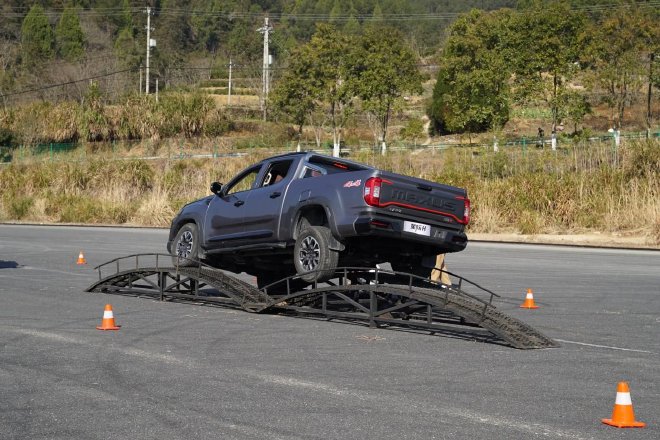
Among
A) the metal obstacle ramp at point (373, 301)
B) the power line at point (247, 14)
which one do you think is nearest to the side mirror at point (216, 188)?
the metal obstacle ramp at point (373, 301)

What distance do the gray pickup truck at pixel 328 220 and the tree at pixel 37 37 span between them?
112m

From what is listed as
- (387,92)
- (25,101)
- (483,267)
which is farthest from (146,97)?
(483,267)

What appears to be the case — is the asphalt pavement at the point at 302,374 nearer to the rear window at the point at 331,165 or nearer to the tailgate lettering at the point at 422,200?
the tailgate lettering at the point at 422,200

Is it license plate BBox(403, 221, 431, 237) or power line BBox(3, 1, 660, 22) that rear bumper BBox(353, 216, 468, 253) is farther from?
power line BBox(3, 1, 660, 22)

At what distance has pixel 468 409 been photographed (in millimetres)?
7578

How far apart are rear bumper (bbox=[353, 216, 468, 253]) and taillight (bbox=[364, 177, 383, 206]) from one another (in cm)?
20

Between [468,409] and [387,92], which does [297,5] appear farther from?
[468,409]

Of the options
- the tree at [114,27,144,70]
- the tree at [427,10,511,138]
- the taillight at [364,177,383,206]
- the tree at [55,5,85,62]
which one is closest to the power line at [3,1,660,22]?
the tree at [55,5,85,62]

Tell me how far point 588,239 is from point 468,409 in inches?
928

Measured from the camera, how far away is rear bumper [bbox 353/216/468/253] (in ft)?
41.8

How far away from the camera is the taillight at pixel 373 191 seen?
12.7 m

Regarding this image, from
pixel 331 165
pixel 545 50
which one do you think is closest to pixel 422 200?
pixel 331 165

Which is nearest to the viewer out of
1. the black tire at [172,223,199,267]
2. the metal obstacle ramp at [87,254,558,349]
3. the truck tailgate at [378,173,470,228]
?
the metal obstacle ramp at [87,254,558,349]

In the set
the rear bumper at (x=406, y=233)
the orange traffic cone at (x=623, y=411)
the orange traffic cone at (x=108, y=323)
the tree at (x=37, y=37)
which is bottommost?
the orange traffic cone at (x=108, y=323)
